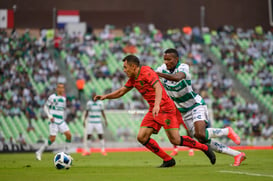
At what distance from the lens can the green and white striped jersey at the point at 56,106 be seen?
59.6 ft

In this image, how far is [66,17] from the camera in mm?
40219

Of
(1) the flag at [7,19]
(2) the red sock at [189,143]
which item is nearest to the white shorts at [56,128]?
(2) the red sock at [189,143]

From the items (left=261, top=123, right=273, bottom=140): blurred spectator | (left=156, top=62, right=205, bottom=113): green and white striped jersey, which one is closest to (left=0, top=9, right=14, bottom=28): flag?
(left=261, top=123, right=273, bottom=140): blurred spectator

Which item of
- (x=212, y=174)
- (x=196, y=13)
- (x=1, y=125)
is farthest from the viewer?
(x=196, y=13)

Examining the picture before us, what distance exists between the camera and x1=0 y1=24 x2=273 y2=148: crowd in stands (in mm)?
30750

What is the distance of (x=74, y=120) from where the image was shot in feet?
96.2

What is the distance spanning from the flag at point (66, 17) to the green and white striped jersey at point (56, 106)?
22.4 metres

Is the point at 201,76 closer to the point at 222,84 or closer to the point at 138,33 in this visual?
the point at 222,84

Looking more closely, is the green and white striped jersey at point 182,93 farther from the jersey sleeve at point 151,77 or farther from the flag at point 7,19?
the flag at point 7,19

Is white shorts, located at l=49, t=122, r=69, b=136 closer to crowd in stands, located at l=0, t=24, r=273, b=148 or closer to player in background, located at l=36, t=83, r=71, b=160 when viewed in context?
player in background, located at l=36, t=83, r=71, b=160

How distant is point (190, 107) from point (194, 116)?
0.25 m

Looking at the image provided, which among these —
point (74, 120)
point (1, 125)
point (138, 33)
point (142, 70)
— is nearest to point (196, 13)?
point (138, 33)

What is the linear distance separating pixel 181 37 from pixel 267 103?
31.6ft

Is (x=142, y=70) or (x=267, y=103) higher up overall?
(x=142, y=70)
